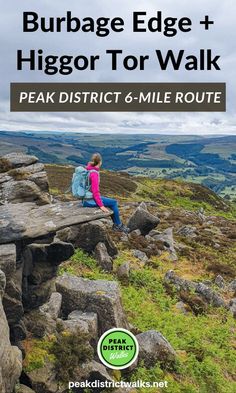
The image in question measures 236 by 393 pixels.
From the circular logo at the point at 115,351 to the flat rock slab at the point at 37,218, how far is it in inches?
151

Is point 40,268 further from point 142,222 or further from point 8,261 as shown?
point 142,222

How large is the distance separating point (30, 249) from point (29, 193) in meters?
2.69

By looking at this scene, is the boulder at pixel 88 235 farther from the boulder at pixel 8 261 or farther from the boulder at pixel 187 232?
the boulder at pixel 187 232

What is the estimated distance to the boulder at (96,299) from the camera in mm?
16453

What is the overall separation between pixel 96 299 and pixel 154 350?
2812 mm

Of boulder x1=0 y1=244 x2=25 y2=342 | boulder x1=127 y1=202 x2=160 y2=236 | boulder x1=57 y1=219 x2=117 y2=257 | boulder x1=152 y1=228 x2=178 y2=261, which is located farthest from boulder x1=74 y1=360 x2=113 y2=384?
boulder x1=127 y1=202 x2=160 y2=236

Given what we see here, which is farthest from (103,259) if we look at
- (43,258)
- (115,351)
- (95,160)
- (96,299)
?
(115,351)

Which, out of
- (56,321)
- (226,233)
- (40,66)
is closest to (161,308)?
(56,321)

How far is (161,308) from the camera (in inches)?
931

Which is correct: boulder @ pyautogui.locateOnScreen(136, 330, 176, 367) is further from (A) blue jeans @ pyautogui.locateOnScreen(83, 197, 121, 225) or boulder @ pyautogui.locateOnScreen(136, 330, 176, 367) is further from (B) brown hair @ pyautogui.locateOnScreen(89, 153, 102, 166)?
(B) brown hair @ pyautogui.locateOnScreen(89, 153, 102, 166)

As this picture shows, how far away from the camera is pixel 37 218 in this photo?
15.3 meters

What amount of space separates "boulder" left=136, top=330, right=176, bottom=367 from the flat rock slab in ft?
16.4

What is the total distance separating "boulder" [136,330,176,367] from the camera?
16438mm

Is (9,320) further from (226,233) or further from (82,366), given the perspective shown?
(226,233)
